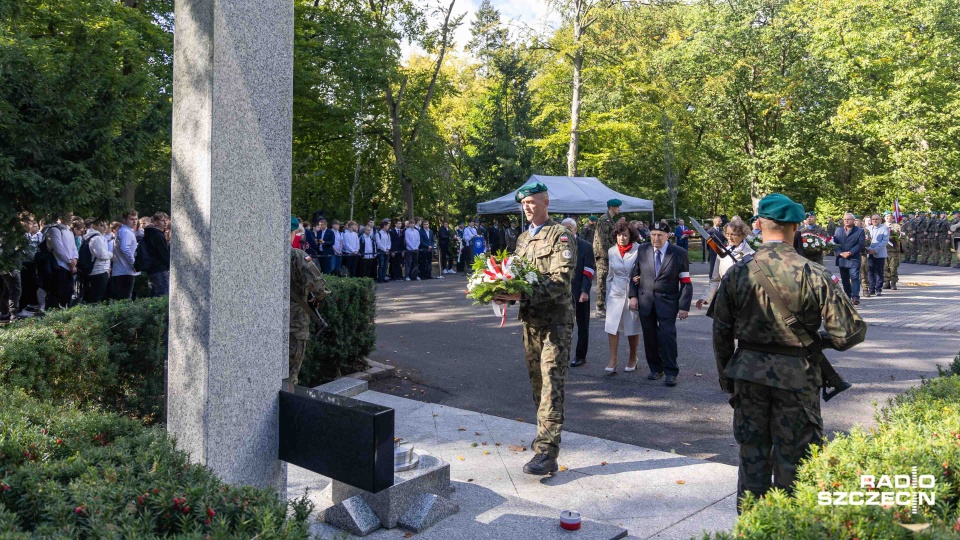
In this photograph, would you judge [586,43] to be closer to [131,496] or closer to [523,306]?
[523,306]

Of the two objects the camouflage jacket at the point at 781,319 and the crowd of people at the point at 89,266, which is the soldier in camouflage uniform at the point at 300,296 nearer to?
the camouflage jacket at the point at 781,319

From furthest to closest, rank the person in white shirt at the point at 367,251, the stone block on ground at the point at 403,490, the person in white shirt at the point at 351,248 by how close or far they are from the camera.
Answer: the person in white shirt at the point at 367,251
the person in white shirt at the point at 351,248
the stone block on ground at the point at 403,490

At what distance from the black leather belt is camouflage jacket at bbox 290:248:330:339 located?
366 centimetres

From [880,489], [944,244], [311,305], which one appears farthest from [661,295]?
[944,244]

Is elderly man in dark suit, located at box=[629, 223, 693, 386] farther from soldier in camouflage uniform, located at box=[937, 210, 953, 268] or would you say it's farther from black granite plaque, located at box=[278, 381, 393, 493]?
soldier in camouflage uniform, located at box=[937, 210, 953, 268]

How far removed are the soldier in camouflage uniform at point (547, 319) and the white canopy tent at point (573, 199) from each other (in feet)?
55.4

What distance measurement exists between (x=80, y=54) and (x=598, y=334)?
8.98m

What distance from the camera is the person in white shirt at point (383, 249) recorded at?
79.0ft

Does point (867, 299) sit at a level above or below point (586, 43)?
below

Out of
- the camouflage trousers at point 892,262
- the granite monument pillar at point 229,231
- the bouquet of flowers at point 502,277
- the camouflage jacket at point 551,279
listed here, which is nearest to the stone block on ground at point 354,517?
the granite monument pillar at point 229,231

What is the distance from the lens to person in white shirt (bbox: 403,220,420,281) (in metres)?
24.9

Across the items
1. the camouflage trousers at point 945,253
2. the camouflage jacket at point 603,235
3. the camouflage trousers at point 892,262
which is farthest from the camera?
the camouflage trousers at point 945,253

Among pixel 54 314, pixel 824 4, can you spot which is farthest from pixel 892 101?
pixel 54 314

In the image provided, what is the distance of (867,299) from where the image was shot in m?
18.9
